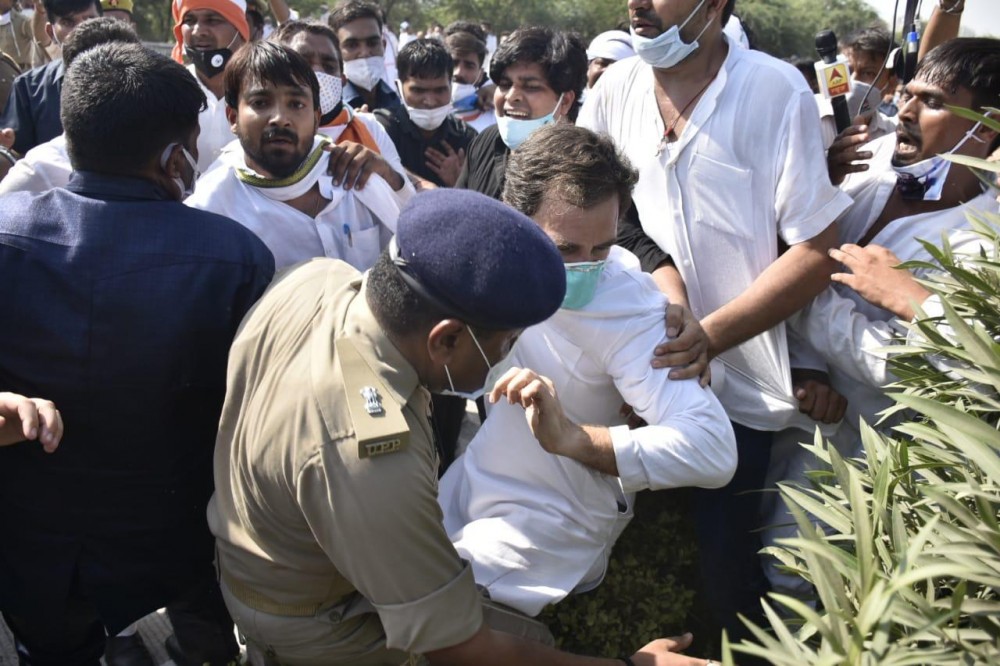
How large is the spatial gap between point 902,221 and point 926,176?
0.18m

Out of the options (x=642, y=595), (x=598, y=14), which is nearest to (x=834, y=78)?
(x=642, y=595)

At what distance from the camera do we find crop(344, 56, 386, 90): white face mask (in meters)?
5.35

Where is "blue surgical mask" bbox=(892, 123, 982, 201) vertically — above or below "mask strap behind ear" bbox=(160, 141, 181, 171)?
below

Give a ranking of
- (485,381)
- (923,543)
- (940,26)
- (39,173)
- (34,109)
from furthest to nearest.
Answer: (34,109) < (940,26) < (39,173) < (485,381) < (923,543)

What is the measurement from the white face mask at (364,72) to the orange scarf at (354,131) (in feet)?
4.77

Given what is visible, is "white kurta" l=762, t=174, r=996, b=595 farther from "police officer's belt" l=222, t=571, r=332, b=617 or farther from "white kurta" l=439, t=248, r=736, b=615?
"police officer's belt" l=222, t=571, r=332, b=617

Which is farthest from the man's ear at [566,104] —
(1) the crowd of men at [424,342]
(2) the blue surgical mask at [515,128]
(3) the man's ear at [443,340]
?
(3) the man's ear at [443,340]

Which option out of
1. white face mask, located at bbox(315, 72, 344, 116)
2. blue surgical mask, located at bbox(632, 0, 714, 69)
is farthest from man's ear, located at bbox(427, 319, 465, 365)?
white face mask, located at bbox(315, 72, 344, 116)

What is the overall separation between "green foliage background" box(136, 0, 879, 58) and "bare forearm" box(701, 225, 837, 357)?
1652 inches

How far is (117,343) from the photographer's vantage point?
220cm

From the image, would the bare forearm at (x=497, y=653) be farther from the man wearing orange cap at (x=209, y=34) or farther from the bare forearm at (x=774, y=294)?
the man wearing orange cap at (x=209, y=34)

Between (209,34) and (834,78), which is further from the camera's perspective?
(209,34)

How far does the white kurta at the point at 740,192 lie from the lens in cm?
271

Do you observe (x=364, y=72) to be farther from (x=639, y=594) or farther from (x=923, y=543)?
(x=923, y=543)
